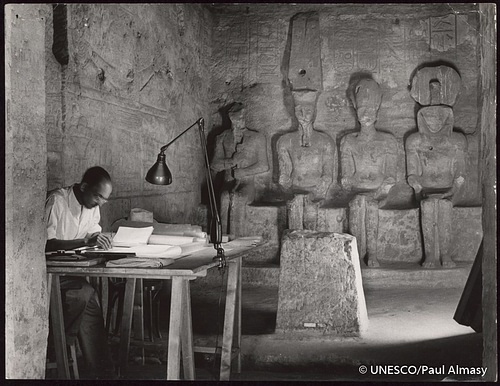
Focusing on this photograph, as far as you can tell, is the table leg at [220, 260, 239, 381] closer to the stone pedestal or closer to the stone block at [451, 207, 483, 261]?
the stone pedestal

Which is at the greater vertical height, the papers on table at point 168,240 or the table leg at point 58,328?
the papers on table at point 168,240

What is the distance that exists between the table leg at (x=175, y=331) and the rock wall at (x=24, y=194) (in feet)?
2.18

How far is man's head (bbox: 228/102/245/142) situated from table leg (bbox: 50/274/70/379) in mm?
5535

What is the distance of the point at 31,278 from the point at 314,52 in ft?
22.3

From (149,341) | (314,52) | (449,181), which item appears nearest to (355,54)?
(314,52)

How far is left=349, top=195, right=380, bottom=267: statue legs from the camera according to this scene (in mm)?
8148

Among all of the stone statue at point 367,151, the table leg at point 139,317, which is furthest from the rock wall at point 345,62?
the table leg at point 139,317

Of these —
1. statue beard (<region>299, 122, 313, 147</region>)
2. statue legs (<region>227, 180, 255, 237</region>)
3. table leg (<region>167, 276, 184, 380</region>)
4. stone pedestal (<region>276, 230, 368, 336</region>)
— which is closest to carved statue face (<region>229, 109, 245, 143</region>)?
statue beard (<region>299, 122, 313, 147</region>)

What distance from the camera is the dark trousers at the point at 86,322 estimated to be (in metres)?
4.08

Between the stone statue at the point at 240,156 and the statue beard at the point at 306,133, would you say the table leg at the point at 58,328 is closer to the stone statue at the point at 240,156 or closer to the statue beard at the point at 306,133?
the stone statue at the point at 240,156

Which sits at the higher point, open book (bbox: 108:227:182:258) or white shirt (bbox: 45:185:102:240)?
white shirt (bbox: 45:185:102:240)

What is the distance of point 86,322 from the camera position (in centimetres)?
425

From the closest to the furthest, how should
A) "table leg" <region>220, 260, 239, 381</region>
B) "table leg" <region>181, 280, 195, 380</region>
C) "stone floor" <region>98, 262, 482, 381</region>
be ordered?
"table leg" <region>181, 280, 195, 380</region> < "table leg" <region>220, 260, 239, 381</region> < "stone floor" <region>98, 262, 482, 381</region>

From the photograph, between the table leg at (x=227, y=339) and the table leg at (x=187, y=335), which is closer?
the table leg at (x=187, y=335)
